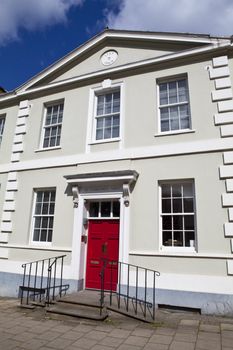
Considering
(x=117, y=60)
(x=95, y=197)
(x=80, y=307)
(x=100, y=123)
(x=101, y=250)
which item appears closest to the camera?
(x=80, y=307)

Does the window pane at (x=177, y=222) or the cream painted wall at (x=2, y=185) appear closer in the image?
the window pane at (x=177, y=222)

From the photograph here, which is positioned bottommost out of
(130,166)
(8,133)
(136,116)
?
(130,166)

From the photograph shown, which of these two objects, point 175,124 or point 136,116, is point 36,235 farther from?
point 175,124

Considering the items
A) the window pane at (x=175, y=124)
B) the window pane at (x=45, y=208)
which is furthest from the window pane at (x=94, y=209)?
the window pane at (x=175, y=124)

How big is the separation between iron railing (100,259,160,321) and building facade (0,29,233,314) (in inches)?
9.3

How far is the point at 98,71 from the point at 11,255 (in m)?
7.27

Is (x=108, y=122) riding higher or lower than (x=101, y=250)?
higher

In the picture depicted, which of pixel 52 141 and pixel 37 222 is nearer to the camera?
pixel 37 222

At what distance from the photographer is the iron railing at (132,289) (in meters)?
6.82

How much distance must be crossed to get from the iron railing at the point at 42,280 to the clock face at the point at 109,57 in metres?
7.12

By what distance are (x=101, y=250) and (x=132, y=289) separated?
1.54 m

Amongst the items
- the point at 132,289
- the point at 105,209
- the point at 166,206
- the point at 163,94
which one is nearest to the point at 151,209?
the point at 166,206

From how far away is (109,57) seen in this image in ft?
34.1

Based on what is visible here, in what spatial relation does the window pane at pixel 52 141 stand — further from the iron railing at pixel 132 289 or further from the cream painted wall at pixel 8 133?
the iron railing at pixel 132 289
